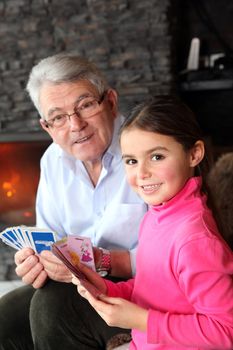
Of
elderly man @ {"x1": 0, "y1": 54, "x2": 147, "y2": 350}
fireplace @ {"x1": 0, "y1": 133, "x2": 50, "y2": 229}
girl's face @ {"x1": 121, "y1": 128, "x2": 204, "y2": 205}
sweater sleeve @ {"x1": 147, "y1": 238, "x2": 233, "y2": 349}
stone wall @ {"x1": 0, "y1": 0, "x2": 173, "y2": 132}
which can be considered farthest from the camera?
fireplace @ {"x1": 0, "y1": 133, "x2": 50, "y2": 229}

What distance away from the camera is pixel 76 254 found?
1.16m

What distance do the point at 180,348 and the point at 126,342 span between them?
29 cm

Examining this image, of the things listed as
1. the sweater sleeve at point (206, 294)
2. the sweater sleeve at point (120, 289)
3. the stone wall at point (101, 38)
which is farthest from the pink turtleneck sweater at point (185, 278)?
the stone wall at point (101, 38)

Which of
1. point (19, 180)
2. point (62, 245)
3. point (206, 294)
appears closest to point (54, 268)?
point (62, 245)

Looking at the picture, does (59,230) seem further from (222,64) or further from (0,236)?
(222,64)

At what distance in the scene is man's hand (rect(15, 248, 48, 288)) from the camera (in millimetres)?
1305

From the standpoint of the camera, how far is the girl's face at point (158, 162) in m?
0.95

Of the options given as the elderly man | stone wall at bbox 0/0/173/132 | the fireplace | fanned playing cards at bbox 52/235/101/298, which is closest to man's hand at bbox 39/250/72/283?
the elderly man

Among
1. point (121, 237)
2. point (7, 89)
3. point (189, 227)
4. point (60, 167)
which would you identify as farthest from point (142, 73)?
point (189, 227)

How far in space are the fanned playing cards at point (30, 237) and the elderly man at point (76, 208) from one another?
0.11ft

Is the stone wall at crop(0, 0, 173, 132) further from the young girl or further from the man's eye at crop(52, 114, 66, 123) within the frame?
the young girl

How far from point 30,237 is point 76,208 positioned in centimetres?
27

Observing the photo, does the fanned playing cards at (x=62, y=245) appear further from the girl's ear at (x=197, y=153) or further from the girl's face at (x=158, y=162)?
the girl's ear at (x=197, y=153)

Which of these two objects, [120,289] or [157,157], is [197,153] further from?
[120,289]
